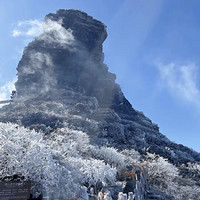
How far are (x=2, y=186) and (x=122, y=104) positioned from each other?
16409 centimetres

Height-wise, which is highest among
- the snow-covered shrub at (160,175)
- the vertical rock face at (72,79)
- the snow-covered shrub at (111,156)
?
the vertical rock face at (72,79)

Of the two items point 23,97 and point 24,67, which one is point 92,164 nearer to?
point 23,97

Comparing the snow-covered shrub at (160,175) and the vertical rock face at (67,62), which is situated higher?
the vertical rock face at (67,62)

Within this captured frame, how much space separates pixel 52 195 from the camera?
25625mm

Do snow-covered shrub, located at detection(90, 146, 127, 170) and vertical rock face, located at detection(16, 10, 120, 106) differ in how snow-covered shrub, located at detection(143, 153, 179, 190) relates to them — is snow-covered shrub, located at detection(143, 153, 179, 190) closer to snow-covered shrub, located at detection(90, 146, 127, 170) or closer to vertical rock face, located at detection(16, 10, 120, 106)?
snow-covered shrub, located at detection(90, 146, 127, 170)

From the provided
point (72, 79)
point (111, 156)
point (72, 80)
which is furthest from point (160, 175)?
point (72, 79)

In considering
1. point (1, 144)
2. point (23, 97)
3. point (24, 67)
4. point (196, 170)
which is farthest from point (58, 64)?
point (1, 144)

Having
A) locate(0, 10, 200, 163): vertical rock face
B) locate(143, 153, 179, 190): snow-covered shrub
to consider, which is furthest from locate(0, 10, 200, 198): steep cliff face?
locate(143, 153, 179, 190): snow-covered shrub

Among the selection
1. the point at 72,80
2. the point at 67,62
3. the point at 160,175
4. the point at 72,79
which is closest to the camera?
the point at 160,175

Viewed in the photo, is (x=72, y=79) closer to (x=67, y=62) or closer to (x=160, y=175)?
(x=67, y=62)

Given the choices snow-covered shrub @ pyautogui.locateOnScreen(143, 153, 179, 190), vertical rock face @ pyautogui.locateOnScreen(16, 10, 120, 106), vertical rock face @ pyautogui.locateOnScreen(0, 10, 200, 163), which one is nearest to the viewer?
snow-covered shrub @ pyautogui.locateOnScreen(143, 153, 179, 190)

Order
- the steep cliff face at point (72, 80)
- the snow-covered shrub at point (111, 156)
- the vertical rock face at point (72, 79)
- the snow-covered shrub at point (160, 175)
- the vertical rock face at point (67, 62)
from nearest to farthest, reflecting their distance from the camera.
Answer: the snow-covered shrub at point (160, 175) → the snow-covered shrub at point (111, 156) → the steep cliff face at point (72, 80) → the vertical rock face at point (72, 79) → the vertical rock face at point (67, 62)

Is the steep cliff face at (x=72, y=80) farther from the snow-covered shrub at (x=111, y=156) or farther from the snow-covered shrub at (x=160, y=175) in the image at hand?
the snow-covered shrub at (x=160, y=175)

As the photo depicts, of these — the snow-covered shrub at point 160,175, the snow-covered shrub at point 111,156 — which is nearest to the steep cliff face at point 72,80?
the snow-covered shrub at point 111,156
